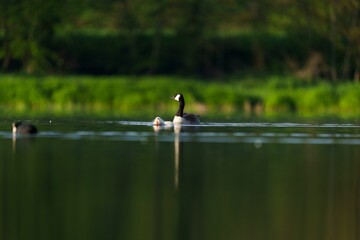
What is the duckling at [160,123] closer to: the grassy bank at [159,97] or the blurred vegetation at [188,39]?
the grassy bank at [159,97]

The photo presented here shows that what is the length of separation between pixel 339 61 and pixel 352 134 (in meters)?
28.2

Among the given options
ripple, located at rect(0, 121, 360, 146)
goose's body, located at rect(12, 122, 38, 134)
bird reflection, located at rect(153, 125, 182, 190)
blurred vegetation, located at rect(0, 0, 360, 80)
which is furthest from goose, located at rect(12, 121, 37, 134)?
blurred vegetation, located at rect(0, 0, 360, 80)

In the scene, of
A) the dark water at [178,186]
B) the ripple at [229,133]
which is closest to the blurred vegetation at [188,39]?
the ripple at [229,133]

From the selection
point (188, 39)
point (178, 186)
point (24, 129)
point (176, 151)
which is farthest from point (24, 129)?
point (188, 39)

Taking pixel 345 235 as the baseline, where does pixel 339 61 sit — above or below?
above

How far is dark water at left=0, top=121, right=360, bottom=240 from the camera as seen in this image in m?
13.2

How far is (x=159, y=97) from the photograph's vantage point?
1641 inches

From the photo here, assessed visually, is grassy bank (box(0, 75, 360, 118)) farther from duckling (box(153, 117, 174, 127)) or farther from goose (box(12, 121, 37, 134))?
goose (box(12, 121, 37, 134))

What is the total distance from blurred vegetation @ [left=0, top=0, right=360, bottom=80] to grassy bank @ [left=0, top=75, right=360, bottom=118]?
862cm

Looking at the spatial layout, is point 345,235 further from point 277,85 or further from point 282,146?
point 277,85

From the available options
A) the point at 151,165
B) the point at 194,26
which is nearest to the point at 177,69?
the point at 194,26

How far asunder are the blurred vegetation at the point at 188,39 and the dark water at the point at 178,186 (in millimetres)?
25839

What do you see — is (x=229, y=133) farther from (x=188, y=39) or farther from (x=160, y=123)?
(x=188, y=39)

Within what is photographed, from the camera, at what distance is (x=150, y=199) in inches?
591
